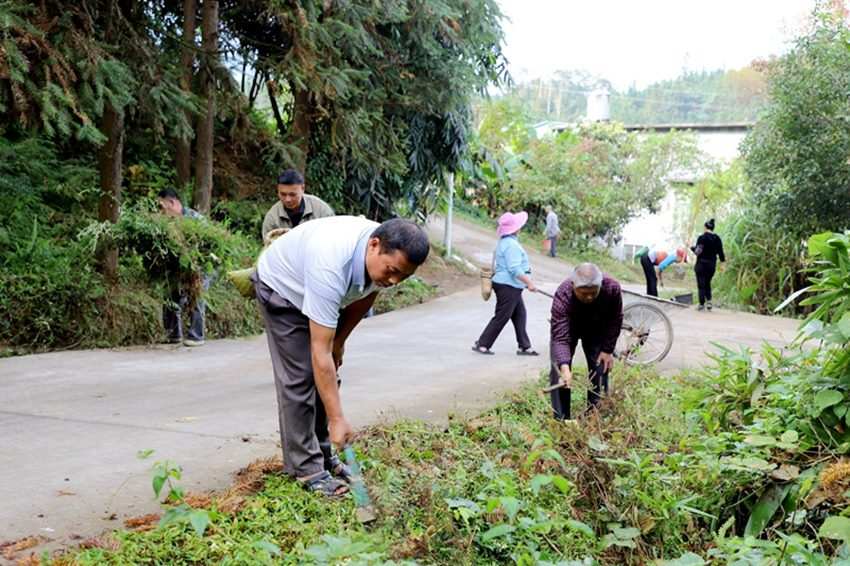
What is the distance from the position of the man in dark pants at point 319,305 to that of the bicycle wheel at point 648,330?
5.81 meters

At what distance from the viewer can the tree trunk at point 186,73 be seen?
463 inches

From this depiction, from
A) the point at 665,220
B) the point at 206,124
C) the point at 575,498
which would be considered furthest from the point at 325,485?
the point at 665,220

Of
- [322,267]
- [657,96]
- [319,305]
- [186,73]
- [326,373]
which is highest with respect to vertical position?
[657,96]

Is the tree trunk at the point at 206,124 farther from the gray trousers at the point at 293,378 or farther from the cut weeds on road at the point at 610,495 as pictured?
the gray trousers at the point at 293,378

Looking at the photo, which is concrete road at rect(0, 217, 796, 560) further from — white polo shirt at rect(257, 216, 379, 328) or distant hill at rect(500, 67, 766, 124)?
distant hill at rect(500, 67, 766, 124)

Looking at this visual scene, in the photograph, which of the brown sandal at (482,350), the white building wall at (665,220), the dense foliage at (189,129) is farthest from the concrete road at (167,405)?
the white building wall at (665,220)

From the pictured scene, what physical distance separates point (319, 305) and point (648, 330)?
6.78m

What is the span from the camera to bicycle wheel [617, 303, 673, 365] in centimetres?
1066

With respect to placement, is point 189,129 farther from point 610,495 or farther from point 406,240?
point 610,495

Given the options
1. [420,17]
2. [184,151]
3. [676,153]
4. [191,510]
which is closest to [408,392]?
[191,510]

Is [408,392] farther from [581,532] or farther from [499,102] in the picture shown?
[499,102]

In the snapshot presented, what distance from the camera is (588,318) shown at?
7.02 meters

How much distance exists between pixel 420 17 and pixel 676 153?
806 inches

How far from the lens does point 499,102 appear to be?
3444cm
